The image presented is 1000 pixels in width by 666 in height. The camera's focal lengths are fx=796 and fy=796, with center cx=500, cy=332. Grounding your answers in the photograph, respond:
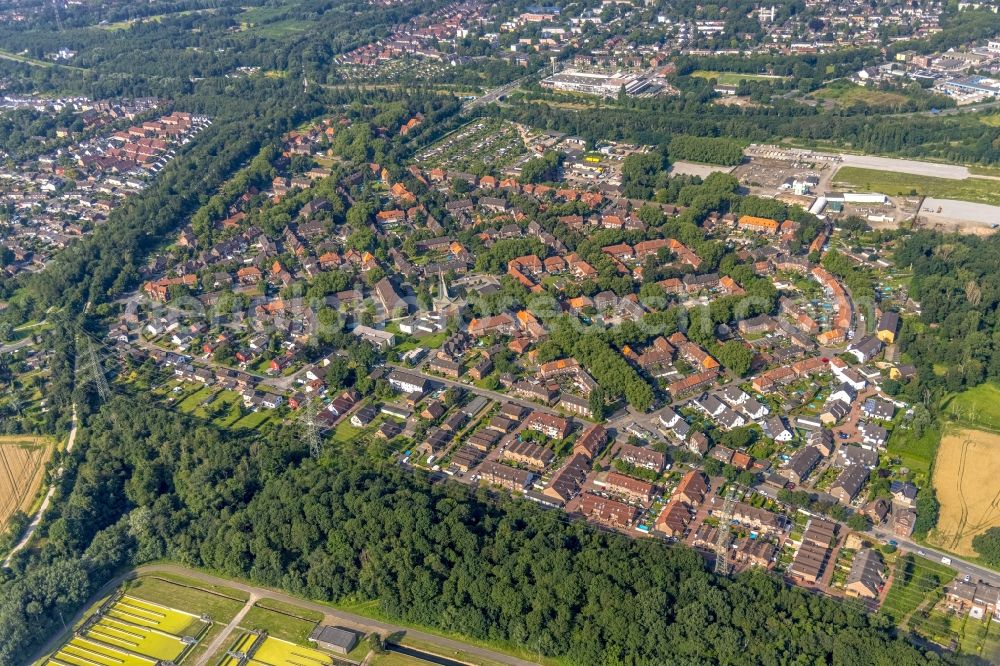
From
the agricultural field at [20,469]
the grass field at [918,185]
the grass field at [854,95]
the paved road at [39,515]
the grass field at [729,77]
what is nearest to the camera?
the paved road at [39,515]

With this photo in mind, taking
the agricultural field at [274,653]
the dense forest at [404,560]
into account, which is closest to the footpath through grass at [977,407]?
the dense forest at [404,560]

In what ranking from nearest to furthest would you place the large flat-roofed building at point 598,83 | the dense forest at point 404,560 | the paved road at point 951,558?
1. the dense forest at point 404,560
2. the paved road at point 951,558
3. the large flat-roofed building at point 598,83

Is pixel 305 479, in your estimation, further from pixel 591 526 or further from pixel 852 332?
pixel 852 332

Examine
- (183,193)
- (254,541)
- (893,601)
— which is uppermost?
(183,193)

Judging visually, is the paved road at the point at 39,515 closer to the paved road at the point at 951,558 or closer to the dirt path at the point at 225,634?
the dirt path at the point at 225,634

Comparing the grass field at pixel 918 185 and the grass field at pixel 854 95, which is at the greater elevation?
the grass field at pixel 854 95

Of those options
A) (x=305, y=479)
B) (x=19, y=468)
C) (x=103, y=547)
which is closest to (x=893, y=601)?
(x=305, y=479)

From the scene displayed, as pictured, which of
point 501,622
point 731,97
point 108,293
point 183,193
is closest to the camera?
point 501,622
